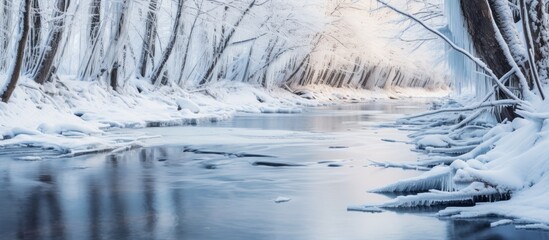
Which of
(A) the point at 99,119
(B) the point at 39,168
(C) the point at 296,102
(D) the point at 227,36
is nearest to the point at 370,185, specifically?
(B) the point at 39,168

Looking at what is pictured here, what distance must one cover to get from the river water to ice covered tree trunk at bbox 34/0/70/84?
5.95 metres

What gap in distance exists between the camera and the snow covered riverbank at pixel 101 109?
40.4ft

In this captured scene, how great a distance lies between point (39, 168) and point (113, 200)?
2848 millimetres

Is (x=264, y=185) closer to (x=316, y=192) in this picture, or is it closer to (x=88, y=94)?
(x=316, y=192)

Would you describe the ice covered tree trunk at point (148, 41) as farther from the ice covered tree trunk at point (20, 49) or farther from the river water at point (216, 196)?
the river water at point (216, 196)

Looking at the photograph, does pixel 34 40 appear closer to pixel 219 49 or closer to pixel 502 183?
pixel 219 49

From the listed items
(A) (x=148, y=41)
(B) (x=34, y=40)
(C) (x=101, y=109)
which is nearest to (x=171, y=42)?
(A) (x=148, y=41)

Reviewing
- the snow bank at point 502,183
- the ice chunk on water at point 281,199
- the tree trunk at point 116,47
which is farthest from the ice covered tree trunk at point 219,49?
the ice chunk on water at point 281,199

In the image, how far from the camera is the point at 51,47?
17.0 meters

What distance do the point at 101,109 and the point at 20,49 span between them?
5.18m

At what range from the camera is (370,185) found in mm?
7543

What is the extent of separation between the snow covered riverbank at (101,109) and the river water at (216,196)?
1.34 meters

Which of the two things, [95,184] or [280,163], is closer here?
[95,184]

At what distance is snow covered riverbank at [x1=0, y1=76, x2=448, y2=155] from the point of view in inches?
485
